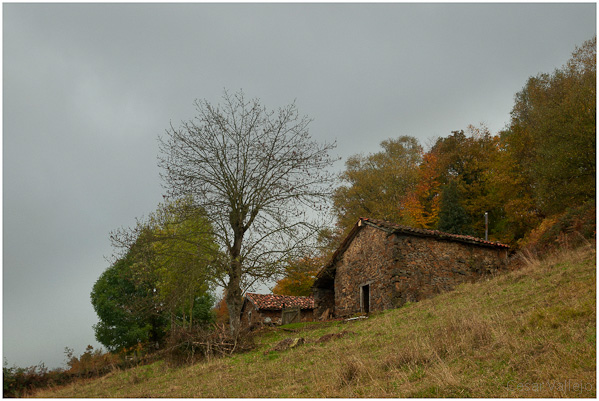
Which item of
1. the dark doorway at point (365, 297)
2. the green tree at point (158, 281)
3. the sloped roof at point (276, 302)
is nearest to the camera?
the green tree at point (158, 281)

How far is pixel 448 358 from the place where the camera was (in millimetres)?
7359

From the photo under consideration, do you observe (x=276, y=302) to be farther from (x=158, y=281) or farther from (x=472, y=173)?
(x=472, y=173)

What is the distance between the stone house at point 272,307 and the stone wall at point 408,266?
29.6 feet

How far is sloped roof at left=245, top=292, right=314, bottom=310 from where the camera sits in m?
32.2

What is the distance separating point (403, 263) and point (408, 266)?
30cm

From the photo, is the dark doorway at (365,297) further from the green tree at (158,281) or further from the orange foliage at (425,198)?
the orange foliage at (425,198)

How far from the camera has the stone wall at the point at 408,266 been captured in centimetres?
1958

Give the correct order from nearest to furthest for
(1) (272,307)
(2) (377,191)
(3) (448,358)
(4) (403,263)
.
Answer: (3) (448,358) < (4) (403,263) < (1) (272,307) < (2) (377,191)

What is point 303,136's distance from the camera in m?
19.3

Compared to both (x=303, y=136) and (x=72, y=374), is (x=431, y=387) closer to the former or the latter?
(x=303, y=136)

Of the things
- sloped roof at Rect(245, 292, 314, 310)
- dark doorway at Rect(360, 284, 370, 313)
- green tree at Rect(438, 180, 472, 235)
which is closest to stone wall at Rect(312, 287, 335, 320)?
dark doorway at Rect(360, 284, 370, 313)

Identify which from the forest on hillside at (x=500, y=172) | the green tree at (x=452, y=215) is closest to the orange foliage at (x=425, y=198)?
the forest on hillside at (x=500, y=172)

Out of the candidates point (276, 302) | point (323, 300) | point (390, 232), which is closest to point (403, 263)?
point (390, 232)

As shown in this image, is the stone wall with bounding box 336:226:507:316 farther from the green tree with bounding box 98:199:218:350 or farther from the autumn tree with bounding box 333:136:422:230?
the autumn tree with bounding box 333:136:422:230
